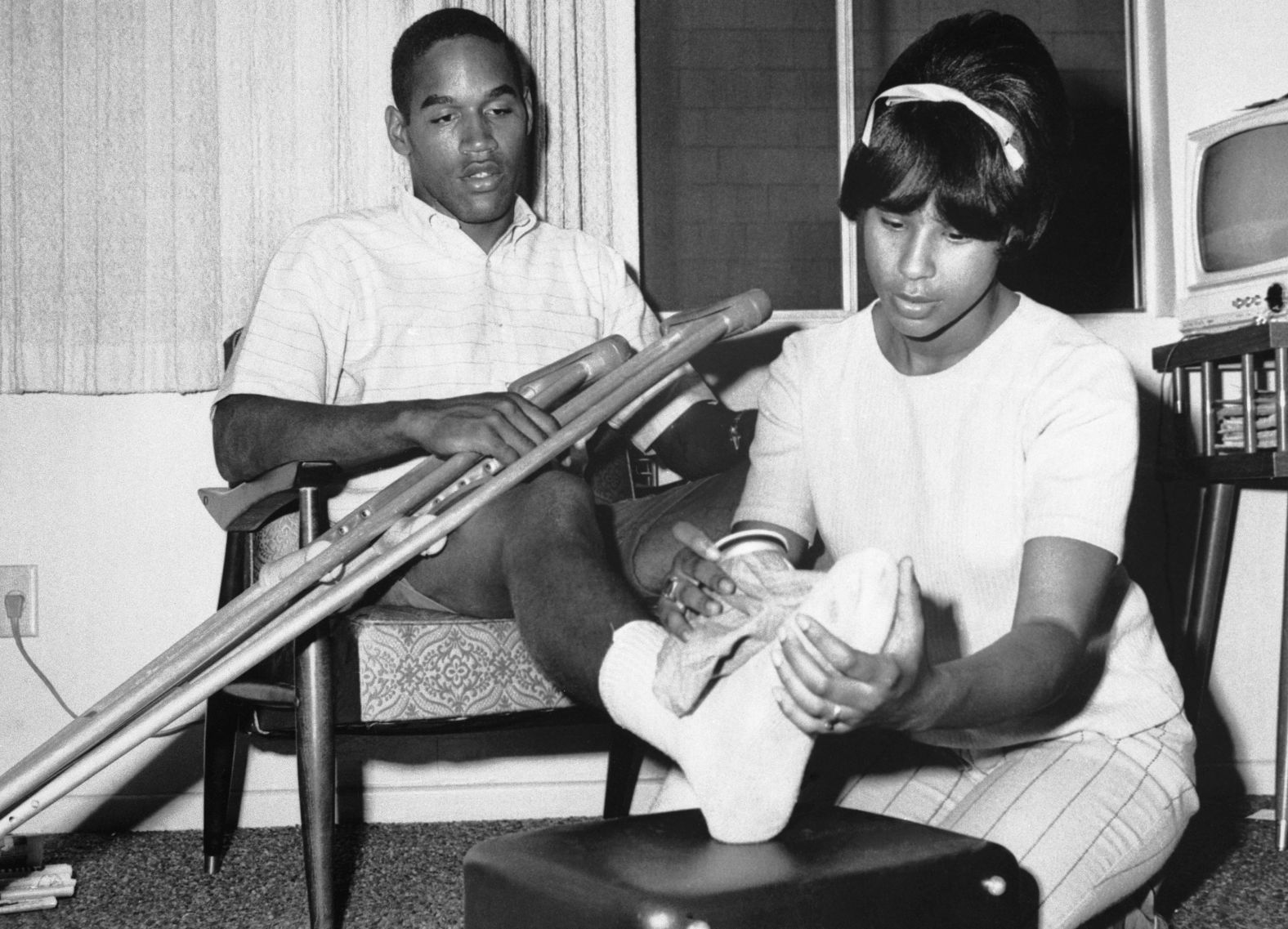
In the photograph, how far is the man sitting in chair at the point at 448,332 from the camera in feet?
6.30

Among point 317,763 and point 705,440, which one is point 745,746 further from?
point 705,440

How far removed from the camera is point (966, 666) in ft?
3.56

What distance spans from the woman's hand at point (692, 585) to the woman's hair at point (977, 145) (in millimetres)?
410

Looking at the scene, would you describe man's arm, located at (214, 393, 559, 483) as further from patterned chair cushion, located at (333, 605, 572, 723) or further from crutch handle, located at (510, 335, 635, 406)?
patterned chair cushion, located at (333, 605, 572, 723)

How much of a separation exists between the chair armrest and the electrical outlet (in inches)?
30.0

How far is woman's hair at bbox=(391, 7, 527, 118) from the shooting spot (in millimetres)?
2338

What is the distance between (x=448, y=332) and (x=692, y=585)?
111 cm

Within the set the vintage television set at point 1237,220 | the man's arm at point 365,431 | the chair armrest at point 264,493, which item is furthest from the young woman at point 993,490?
the vintage television set at point 1237,220

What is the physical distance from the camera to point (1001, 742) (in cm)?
→ 140

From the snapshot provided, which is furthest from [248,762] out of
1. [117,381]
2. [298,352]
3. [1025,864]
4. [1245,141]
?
[1245,141]

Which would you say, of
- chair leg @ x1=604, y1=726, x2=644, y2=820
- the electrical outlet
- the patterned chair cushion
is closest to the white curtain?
the electrical outlet

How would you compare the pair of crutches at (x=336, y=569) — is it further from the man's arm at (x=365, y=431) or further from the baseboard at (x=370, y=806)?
the baseboard at (x=370, y=806)

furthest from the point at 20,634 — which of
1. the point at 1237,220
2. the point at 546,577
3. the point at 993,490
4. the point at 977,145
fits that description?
the point at 1237,220

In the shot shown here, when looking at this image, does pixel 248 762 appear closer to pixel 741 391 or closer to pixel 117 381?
pixel 117 381
